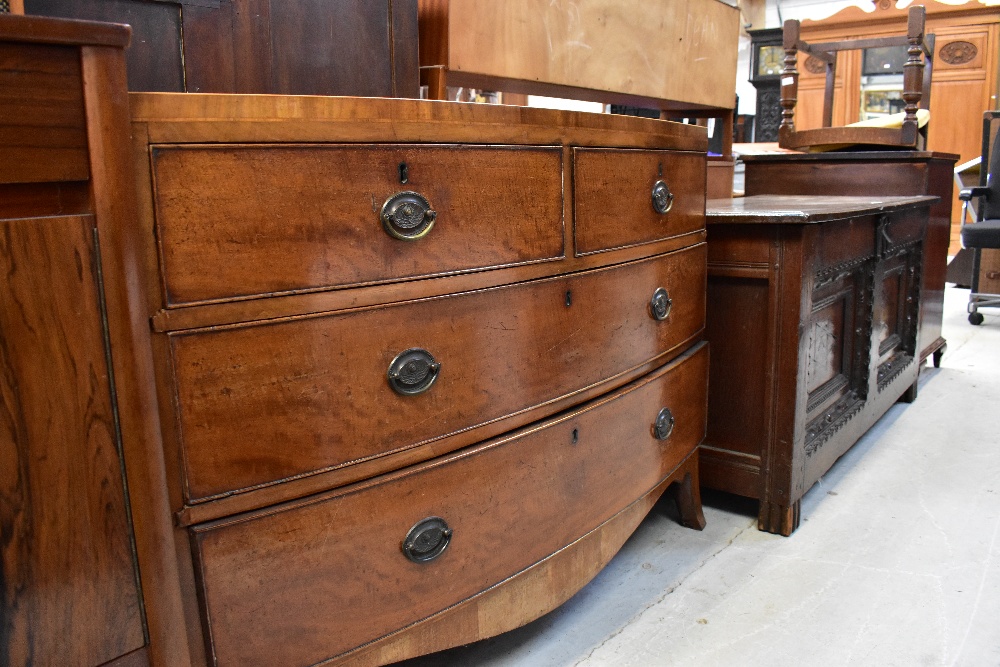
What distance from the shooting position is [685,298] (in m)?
1.71

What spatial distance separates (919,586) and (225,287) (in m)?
1.58

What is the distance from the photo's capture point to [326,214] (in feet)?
3.20

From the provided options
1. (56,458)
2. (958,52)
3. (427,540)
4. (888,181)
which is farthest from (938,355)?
(958,52)

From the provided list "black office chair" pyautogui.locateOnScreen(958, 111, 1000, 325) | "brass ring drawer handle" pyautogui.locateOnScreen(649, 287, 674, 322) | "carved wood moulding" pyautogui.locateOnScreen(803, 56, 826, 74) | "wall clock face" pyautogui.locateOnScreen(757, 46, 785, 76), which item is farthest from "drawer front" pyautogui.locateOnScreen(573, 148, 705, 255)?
"carved wood moulding" pyautogui.locateOnScreen(803, 56, 826, 74)

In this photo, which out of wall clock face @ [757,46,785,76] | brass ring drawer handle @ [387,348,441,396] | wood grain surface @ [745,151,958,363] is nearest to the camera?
Result: brass ring drawer handle @ [387,348,441,396]

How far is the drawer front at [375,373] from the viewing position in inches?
36.8

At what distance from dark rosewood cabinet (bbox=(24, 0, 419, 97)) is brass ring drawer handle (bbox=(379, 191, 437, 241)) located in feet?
0.97

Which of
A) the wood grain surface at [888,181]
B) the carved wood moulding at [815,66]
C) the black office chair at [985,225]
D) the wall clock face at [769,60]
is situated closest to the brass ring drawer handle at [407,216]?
the wood grain surface at [888,181]

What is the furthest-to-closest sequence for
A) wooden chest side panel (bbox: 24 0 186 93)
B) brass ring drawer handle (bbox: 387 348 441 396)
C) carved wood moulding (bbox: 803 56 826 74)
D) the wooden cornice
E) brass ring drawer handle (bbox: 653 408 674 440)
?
carved wood moulding (bbox: 803 56 826 74) < the wooden cornice < brass ring drawer handle (bbox: 653 408 674 440) < brass ring drawer handle (bbox: 387 348 441 396) < wooden chest side panel (bbox: 24 0 186 93)

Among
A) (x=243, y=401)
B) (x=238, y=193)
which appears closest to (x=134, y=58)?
(x=238, y=193)

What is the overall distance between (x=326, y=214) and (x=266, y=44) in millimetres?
348

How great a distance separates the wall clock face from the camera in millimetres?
7742

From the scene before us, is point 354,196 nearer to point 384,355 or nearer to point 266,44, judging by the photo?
point 384,355

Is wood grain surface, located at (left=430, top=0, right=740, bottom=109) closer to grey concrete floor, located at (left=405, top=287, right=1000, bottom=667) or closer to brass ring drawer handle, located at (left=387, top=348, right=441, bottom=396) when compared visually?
brass ring drawer handle, located at (left=387, top=348, right=441, bottom=396)
